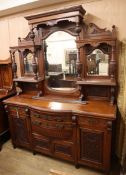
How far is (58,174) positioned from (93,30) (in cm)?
188

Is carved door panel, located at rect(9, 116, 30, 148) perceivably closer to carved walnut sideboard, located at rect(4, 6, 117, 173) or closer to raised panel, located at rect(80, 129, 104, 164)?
carved walnut sideboard, located at rect(4, 6, 117, 173)

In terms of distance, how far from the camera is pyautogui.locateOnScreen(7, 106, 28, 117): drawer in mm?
2199

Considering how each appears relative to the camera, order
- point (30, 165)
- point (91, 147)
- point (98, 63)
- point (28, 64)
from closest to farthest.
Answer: point (91, 147), point (98, 63), point (30, 165), point (28, 64)

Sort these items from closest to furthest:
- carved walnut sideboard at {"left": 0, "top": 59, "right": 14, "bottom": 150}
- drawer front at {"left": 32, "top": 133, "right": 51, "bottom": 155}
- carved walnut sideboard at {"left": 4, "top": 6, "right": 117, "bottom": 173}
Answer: carved walnut sideboard at {"left": 4, "top": 6, "right": 117, "bottom": 173}, drawer front at {"left": 32, "top": 133, "right": 51, "bottom": 155}, carved walnut sideboard at {"left": 0, "top": 59, "right": 14, "bottom": 150}

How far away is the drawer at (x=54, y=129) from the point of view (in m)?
1.94

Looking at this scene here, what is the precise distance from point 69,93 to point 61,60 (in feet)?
1.64

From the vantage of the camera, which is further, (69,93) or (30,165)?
(69,93)

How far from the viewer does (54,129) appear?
1990 millimetres

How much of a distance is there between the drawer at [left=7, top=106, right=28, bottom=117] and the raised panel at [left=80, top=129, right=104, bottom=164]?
86 cm

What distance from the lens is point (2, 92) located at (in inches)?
111

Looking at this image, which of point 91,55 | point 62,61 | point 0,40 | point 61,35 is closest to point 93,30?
point 91,55

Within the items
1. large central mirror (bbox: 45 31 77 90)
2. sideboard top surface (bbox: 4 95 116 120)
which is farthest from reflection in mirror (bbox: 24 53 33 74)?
sideboard top surface (bbox: 4 95 116 120)

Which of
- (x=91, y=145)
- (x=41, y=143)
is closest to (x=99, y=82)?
(x=91, y=145)

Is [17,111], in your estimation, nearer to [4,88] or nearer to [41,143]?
[41,143]
